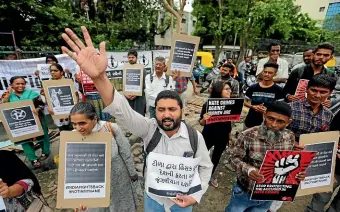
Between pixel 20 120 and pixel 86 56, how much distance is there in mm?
2486

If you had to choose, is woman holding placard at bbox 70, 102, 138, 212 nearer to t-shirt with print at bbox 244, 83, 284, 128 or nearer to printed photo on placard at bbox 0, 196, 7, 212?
printed photo on placard at bbox 0, 196, 7, 212

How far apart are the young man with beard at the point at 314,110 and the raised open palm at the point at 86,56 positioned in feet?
6.91

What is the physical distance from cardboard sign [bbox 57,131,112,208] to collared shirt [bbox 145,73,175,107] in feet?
8.24

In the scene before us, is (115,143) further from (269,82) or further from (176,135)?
(269,82)

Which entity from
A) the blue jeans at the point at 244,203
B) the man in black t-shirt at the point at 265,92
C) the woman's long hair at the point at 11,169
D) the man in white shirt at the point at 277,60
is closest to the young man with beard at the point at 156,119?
the blue jeans at the point at 244,203

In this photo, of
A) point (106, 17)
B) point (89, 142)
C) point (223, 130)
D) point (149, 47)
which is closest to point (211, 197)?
point (223, 130)

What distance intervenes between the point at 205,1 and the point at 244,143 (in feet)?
54.9

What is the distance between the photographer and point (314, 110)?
2.23 meters

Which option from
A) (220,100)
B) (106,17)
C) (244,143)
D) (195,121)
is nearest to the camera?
(244,143)

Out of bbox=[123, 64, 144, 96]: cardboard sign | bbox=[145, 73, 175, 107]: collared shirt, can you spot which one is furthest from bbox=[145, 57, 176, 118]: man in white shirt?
bbox=[123, 64, 144, 96]: cardboard sign

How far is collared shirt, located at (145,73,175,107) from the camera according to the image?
408 centimetres

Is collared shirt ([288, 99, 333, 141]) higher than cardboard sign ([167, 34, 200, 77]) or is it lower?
lower

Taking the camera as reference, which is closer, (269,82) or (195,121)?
(269,82)

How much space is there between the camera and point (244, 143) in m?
2.03
